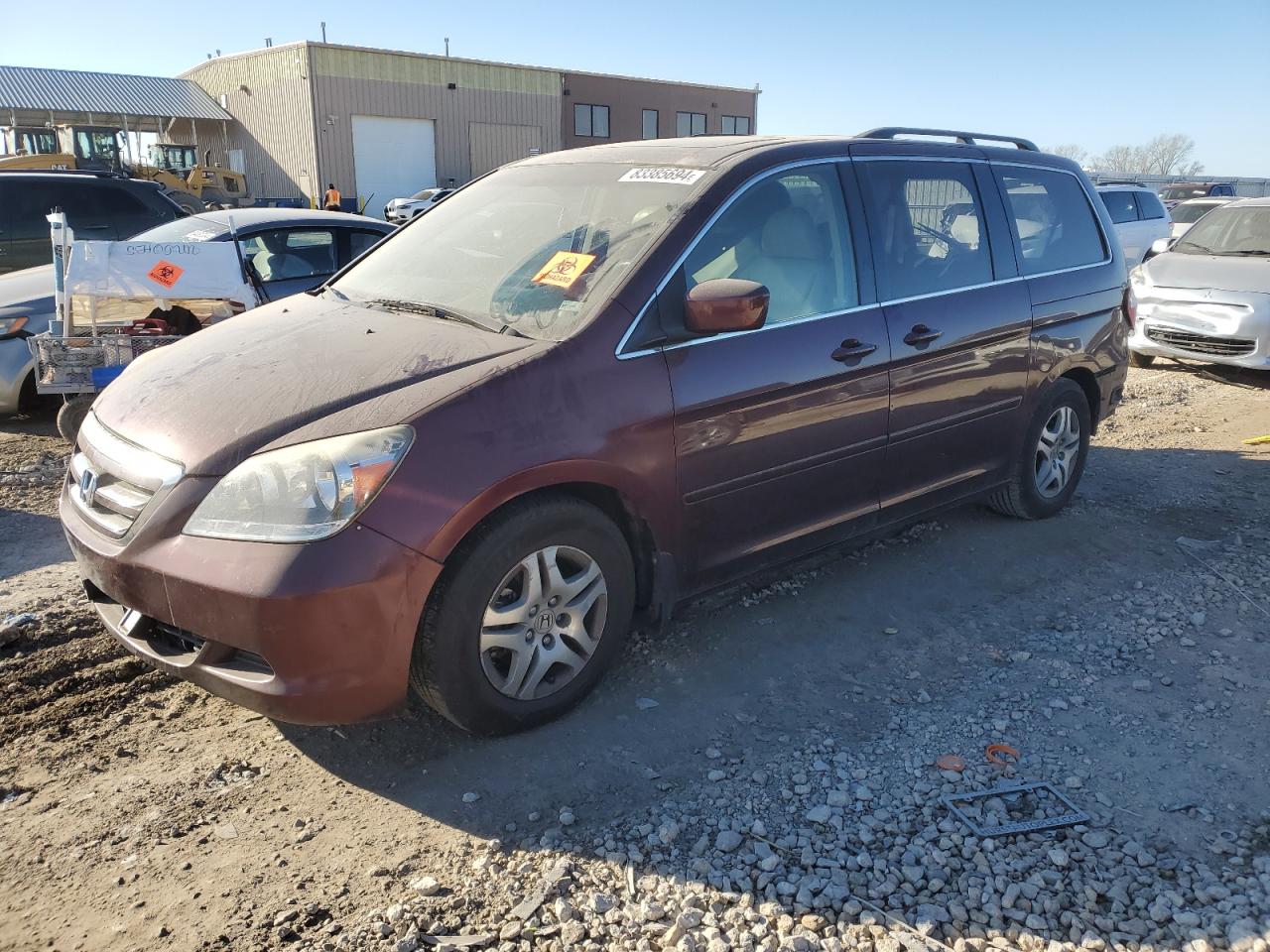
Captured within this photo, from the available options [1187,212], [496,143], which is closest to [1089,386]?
[1187,212]

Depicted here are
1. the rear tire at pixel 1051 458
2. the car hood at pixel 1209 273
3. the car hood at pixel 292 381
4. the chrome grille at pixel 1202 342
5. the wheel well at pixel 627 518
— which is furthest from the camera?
the car hood at pixel 1209 273

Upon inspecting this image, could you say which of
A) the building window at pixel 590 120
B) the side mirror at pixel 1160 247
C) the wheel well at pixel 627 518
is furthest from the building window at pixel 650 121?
the wheel well at pixel 627 518

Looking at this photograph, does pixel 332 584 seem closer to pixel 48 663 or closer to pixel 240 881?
pixel 240 881

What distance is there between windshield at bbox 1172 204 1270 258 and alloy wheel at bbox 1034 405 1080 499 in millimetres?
5851

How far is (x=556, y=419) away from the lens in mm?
3041

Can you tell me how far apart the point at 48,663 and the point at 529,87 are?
43605mm

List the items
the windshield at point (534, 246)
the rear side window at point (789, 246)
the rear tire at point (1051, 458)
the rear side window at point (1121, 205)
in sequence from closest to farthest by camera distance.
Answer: the windshield at point (534, 246) → the rear side window at point (789, 246) → the rear tire at point (1051, 458) → the rear side window at point (1121, 205)

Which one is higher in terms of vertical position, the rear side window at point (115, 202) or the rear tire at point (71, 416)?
the rear side window at point (115, 202)

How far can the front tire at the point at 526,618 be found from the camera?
2879mm

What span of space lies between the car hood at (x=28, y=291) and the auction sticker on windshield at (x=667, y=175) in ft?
17.0

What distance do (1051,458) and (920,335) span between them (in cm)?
164

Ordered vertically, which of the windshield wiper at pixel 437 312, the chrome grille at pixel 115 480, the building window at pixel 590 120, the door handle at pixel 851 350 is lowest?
the chrome grille at pixel 115 480

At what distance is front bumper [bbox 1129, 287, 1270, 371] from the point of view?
873 centimetres

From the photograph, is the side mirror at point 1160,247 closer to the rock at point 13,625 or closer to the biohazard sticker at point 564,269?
the biohazard sticker at point 564,269
